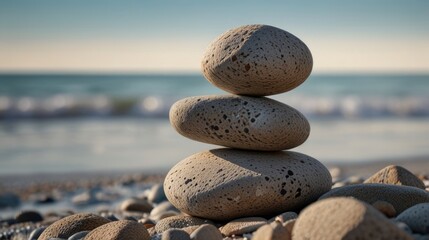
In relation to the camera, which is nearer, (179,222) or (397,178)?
(179,222)

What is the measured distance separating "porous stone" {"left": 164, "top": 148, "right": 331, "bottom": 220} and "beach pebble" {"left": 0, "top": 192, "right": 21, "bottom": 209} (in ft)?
12.9

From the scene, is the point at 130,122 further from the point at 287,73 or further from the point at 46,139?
the point at 287,73

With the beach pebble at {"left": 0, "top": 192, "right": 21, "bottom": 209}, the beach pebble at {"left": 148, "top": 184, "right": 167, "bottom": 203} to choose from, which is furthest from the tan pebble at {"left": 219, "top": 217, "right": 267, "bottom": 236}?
the beach pebble at {"left": 0, "top": 192, "right": 21, "bottom": 209}

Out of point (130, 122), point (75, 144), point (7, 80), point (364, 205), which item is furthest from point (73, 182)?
point (7, 80)

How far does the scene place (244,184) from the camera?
479cm

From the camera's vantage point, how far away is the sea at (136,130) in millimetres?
11898

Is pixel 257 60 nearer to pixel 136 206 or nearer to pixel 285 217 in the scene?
pixel 285 217

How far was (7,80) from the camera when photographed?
3978 centimetres

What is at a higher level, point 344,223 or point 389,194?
point 344,223

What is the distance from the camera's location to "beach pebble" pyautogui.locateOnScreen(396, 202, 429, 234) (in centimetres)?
377

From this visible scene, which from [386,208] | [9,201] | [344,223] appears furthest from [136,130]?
[344,223]

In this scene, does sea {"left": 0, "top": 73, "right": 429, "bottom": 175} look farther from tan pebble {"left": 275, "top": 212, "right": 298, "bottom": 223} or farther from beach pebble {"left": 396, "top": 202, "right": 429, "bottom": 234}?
beach pebble {"left": 396, "top": 202, "right": 429, "bottom": 234}

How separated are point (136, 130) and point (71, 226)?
12.6 metres

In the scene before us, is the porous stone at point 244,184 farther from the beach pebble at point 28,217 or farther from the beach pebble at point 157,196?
the beach pebble at point 157,196
